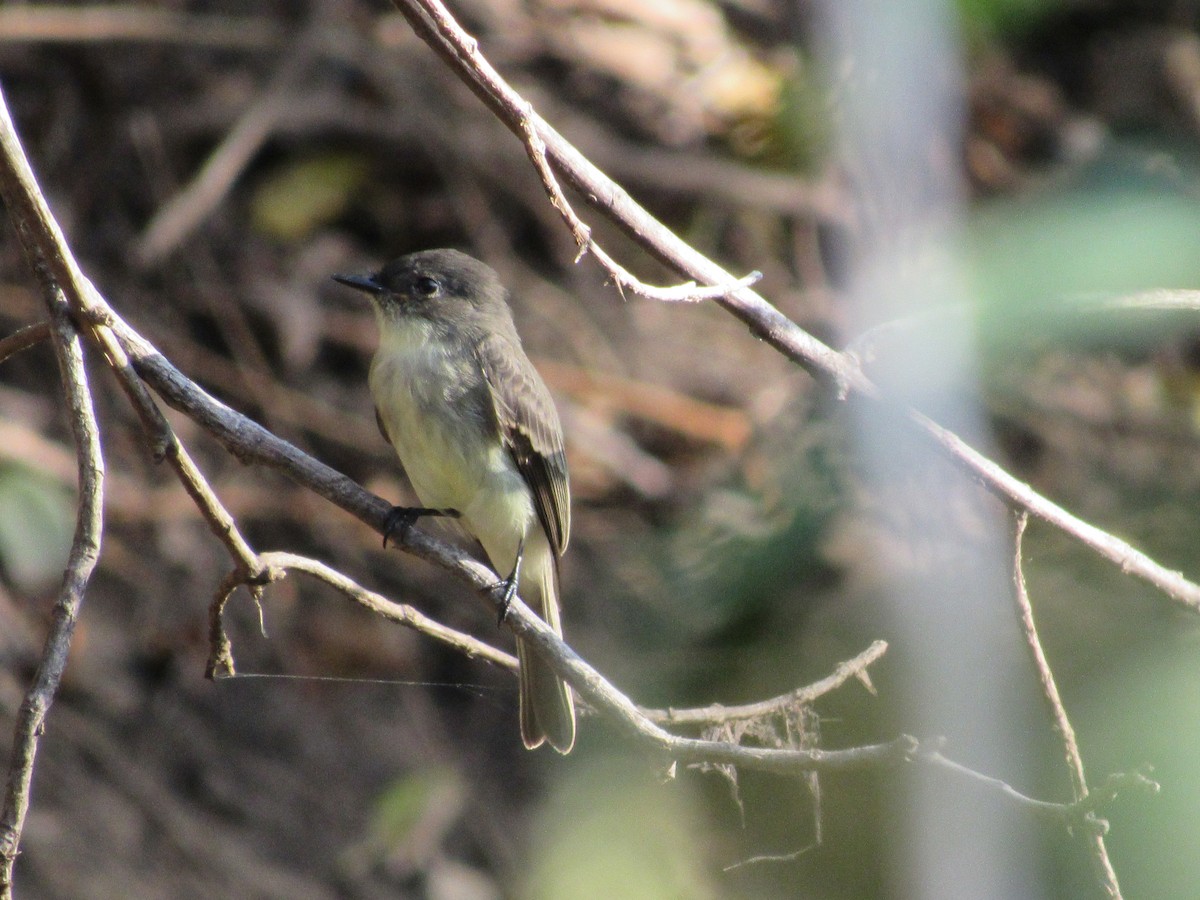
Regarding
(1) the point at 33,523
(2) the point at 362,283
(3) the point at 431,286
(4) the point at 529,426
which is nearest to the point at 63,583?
(4) the point at 529,426

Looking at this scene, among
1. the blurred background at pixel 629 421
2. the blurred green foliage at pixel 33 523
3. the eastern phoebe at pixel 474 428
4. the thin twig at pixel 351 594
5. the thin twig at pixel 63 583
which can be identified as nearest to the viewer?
the thin twig at pixel 63 583

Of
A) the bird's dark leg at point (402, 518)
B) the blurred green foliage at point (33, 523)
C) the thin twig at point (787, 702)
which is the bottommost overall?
the thin twig at point (787, 702)

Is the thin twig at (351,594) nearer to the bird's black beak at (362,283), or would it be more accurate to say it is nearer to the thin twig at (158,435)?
the thin twig at (158,435)

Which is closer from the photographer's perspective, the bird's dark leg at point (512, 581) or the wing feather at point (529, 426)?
the bird's dark leg at point (512, 581)

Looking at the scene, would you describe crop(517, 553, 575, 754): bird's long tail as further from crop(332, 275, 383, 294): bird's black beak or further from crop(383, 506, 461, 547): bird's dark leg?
crop(332, 275, 383, 294): bird's black beak

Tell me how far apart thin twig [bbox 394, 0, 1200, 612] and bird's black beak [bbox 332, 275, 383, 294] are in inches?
56.5

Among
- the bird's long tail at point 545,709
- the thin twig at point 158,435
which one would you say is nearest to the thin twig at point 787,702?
the thin twig at point 158,435

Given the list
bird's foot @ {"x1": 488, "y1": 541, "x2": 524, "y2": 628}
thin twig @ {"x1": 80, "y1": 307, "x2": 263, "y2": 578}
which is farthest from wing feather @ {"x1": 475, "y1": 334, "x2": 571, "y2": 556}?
thin twig @ {"x1": 80, "y1": 307, "x2": 263, "y2": 578}

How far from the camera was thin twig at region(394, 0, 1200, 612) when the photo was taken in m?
1.88

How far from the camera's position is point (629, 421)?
605cm

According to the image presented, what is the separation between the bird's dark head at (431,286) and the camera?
3488mm

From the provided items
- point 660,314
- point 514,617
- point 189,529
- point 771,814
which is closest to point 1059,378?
point 660,314

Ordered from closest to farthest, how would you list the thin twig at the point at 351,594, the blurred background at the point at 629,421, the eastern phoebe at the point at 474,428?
the thin twig at the point at 351,594 → the eastern phoebe at the point at 474,428 → the blurred background at the point at 629,421

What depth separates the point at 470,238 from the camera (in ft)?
20.2
